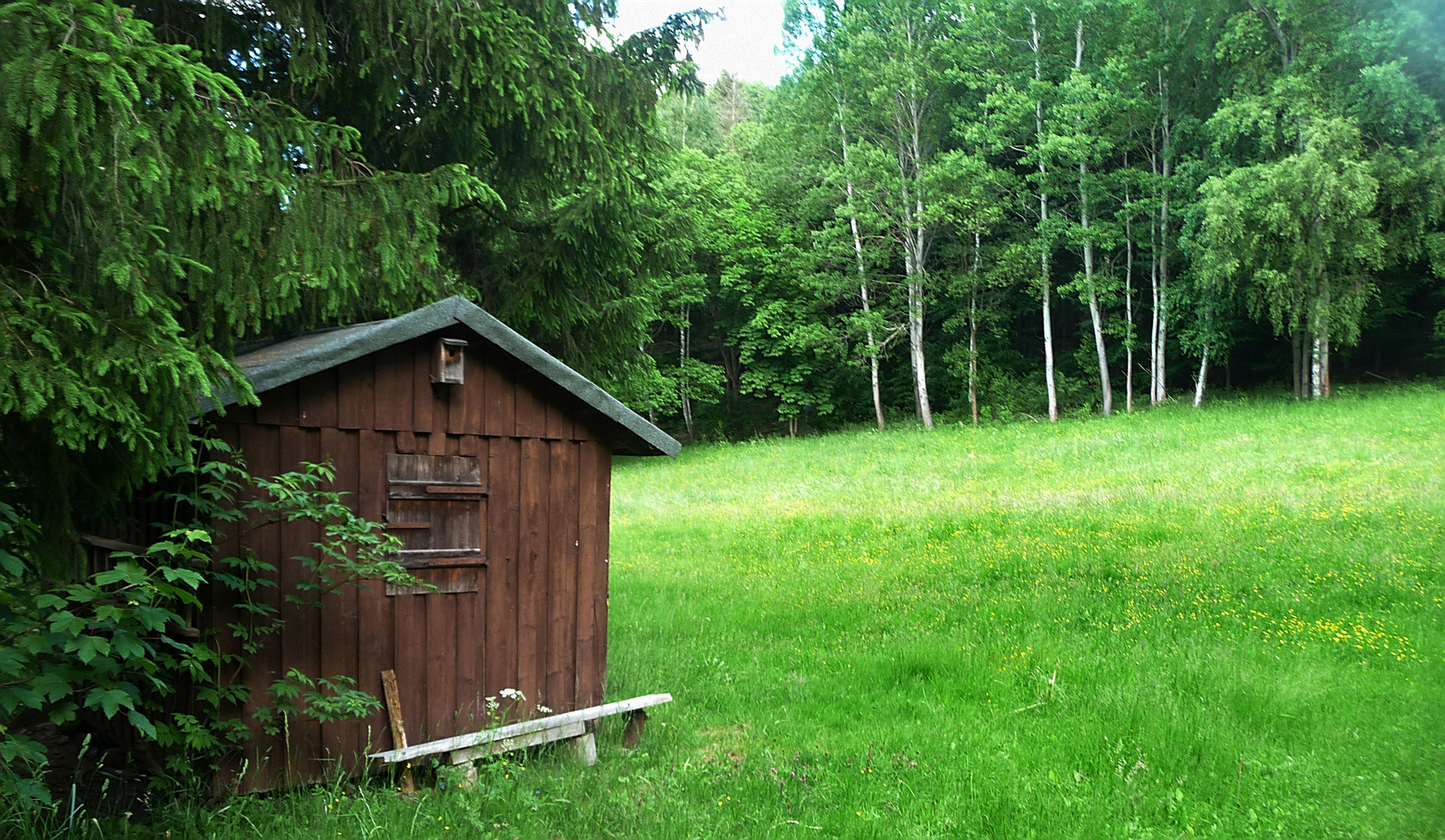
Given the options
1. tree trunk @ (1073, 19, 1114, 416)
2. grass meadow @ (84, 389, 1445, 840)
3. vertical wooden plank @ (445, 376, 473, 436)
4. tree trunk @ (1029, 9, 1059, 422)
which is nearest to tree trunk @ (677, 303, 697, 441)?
tree trunk @ (1029, 9, 1059, 422)

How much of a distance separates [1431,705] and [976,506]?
33.0 ft

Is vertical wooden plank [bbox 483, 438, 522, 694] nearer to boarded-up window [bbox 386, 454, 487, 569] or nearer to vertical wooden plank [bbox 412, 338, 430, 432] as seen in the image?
boarded-up window [bbox 386, 454, 487, 569]

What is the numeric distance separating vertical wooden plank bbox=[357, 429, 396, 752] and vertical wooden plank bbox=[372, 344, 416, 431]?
0.39 feet

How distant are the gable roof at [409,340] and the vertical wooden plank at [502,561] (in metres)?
0.66

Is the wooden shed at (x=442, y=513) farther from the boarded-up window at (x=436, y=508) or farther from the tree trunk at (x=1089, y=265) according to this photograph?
the tree trunk at (x=1089, y=265)

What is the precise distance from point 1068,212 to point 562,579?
31.0 m

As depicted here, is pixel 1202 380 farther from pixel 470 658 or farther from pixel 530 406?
pixel 470 658

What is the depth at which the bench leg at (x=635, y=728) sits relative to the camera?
7203mm

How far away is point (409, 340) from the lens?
245 inches


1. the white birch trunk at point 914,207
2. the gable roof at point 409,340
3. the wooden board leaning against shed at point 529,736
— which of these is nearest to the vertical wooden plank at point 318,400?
the gable roof at point 409,340

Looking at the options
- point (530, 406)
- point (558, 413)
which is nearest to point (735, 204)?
point (558, 413)

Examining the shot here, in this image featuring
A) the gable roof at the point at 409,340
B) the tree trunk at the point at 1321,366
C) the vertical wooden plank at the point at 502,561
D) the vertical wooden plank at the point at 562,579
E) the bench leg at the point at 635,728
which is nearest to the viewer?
the gable roof at the point at 409,340

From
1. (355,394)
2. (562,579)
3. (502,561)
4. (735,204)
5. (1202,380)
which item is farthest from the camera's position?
(735,204)

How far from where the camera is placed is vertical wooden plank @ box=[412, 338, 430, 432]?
6.30 m
